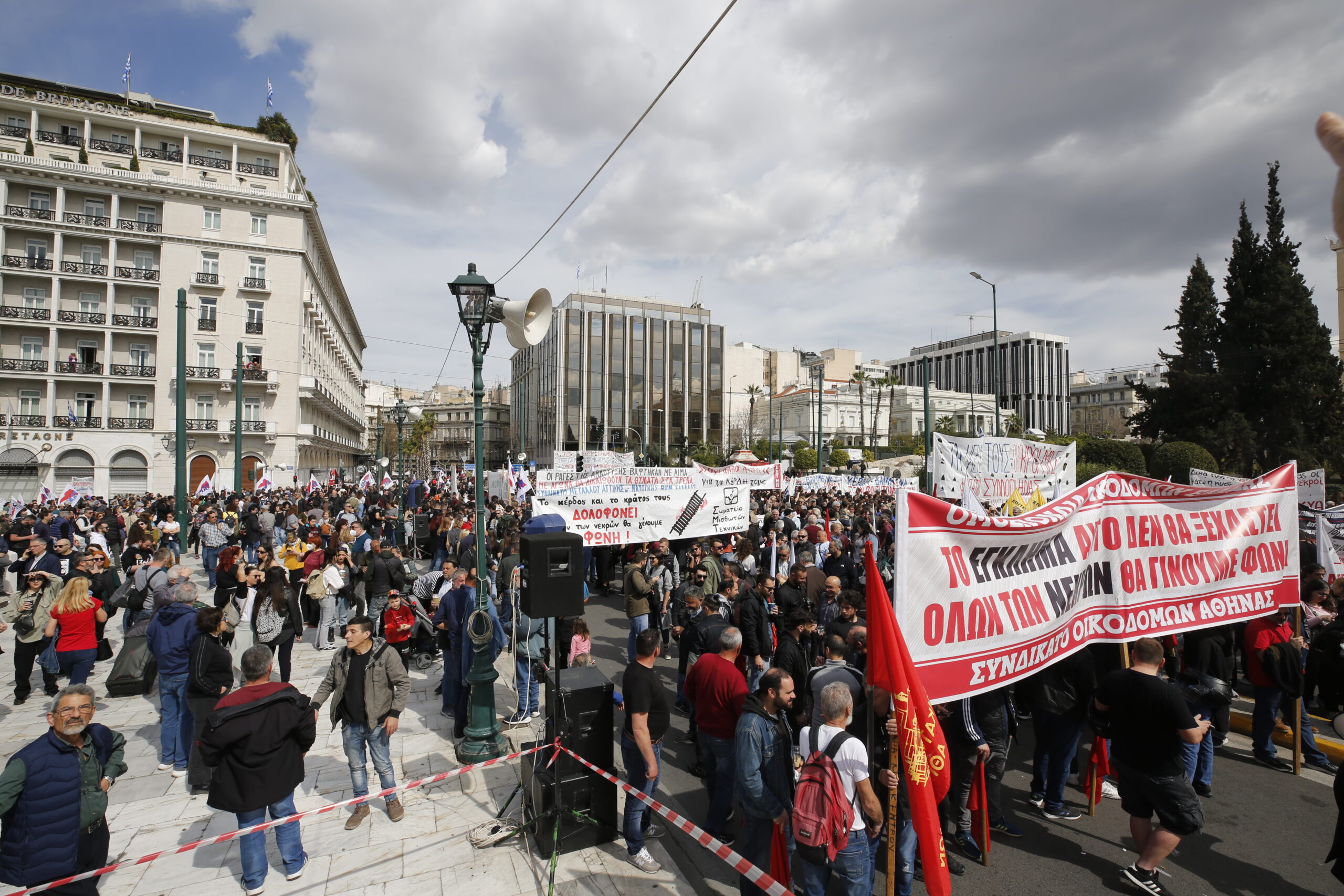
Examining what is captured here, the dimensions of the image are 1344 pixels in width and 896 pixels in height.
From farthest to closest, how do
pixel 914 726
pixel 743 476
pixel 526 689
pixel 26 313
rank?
pixel 26 313 → pixel 743 476 → pixel 526 689 → pixel 914 726

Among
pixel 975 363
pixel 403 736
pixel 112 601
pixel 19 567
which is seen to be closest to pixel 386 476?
pixel 19 567

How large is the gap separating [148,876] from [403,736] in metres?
2.71

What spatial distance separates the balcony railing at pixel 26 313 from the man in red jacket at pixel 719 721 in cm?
5340

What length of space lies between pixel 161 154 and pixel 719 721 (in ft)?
187

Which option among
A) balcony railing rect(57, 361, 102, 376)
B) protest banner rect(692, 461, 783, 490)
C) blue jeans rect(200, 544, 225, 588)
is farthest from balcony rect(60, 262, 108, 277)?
protest banner rect(692, 461, 783, 490)

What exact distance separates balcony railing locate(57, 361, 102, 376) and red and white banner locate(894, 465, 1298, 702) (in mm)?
52661

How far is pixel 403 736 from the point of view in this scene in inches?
291

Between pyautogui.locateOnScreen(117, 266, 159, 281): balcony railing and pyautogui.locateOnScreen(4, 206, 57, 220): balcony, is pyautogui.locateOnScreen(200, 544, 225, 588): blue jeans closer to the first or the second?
pyautogui.locateOnScreen(117, 266, 159, 281): balcony railing

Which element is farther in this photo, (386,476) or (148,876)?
(386,476)

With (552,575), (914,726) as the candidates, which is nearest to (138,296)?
(552,575)

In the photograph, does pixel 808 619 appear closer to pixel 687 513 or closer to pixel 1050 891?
pixel 1050 891

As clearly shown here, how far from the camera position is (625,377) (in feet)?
320

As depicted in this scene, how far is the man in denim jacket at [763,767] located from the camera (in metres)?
4.18

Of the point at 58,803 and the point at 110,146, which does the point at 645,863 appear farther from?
the point at 110,146
